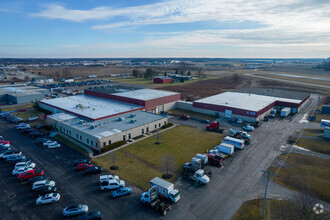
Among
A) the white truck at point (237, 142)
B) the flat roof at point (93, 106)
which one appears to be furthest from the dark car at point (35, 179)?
the white truck at point (237, 142)

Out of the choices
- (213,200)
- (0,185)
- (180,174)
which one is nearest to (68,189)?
(0,185)

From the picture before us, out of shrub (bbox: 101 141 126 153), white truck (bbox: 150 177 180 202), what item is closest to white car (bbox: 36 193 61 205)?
white truck (bbox: 150 177 180 202)

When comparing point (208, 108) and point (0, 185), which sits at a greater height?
point (208, 108)

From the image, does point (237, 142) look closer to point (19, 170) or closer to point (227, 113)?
point (227, 113)

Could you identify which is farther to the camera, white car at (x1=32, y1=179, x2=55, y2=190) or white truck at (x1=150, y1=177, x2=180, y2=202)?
white car at (x1=32, y1=179, x2=55, y2=190)

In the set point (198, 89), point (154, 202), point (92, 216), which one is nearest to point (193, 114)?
point (154, 202)

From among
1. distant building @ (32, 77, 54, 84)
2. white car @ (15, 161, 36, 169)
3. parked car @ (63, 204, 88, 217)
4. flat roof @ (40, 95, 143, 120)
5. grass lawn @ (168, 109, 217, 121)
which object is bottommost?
parked car @ (63, 204, 88, 217)

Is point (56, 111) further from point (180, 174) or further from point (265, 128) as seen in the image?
point (265, 128)

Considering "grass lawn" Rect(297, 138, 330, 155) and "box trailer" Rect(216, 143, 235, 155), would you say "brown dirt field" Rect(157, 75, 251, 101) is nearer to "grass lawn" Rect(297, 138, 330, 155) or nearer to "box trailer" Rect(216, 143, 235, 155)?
"grass lawn" Rect(297, 138, 330, 155)
